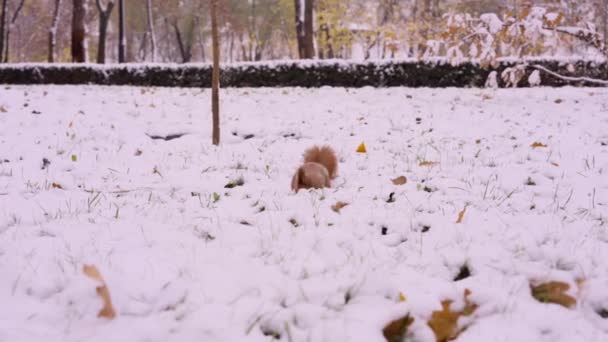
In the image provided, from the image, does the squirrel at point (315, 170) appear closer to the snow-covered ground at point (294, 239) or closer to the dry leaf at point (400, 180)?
the snow-covered ground at point (294, 239)

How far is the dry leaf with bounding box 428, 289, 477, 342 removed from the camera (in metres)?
1.15

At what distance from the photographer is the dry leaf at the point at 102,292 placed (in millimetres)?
1177

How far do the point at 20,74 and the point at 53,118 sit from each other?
28.1 feet

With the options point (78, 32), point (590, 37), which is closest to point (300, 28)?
point (78, 32)

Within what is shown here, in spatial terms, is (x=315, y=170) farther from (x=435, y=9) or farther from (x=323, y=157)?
(x=435, y=9)

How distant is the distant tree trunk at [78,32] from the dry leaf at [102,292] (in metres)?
14.5

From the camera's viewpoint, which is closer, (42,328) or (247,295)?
(42,328)

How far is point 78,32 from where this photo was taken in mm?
13266

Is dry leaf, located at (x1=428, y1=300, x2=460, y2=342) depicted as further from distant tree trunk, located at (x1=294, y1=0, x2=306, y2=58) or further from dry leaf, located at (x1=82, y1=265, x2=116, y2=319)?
distant tree trunk, located at (x1=294, y1=0, x2=306, y2=58)

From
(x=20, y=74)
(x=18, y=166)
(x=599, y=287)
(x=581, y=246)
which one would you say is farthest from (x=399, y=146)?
(x=20, y=74)

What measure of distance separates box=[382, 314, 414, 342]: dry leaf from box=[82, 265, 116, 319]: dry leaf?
804mm

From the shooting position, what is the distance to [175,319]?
1173mm

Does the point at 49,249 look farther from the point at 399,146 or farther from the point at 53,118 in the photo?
the point at 53,118

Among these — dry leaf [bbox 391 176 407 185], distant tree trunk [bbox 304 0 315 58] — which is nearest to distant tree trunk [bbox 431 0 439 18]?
distant tree trunk [bbox 304 0 315 58]
